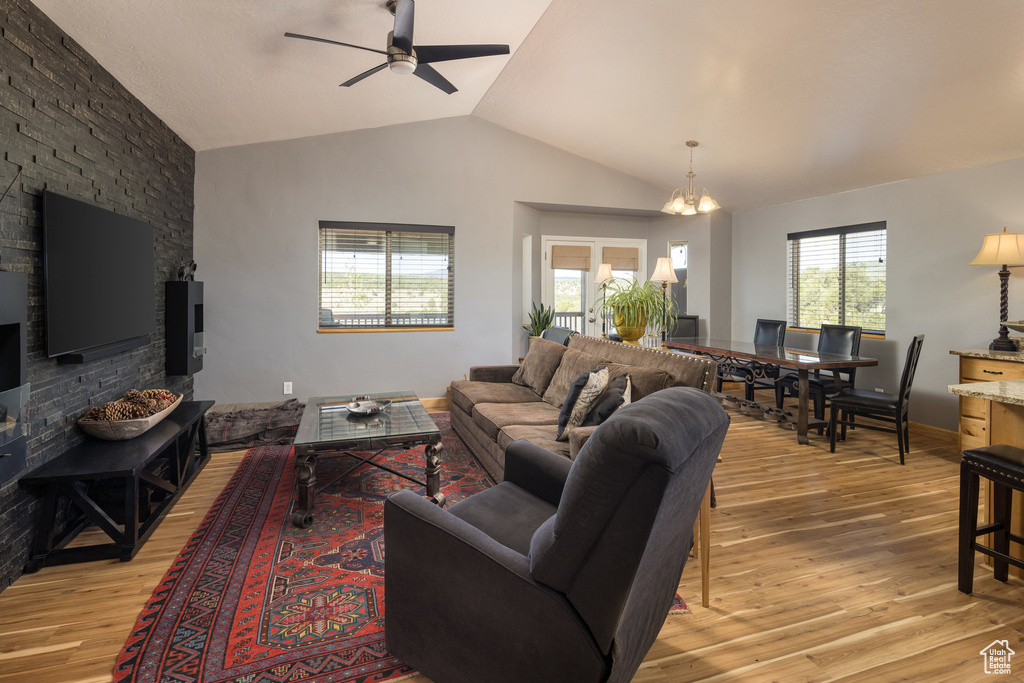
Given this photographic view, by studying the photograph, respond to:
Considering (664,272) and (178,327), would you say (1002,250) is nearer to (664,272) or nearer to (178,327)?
(664,272)

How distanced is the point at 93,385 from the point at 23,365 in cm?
106

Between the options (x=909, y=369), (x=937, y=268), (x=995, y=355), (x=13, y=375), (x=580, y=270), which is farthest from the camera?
(x=580, y=270)

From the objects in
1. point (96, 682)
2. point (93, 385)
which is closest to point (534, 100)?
point (93, 385)

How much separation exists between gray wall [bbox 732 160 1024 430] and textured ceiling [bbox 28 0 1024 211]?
211mm

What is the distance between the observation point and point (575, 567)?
48.6 inches

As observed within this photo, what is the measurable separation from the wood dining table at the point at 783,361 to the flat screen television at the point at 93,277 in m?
4.66

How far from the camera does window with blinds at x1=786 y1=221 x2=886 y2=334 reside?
5.18 meters

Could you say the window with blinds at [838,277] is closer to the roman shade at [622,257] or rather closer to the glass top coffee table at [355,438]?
the roman shade at [622,257]

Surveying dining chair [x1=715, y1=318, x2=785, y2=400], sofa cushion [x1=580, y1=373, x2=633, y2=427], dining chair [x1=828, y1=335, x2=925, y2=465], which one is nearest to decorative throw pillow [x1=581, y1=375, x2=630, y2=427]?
sofa cushion [x1=580, y1=373, x2=633, y2=427]

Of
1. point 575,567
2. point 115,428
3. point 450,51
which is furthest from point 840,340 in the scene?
point 115,428

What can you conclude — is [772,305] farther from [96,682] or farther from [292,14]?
[96,682]

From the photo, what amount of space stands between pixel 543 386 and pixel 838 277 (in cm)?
366

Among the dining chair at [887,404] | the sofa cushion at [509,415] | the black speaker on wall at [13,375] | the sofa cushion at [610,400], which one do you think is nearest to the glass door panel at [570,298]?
the sofa cushion at [509,415]

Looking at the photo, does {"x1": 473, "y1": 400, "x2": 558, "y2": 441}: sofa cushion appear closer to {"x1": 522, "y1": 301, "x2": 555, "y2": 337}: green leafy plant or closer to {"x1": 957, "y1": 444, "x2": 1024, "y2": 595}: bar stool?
{"x1": 957, "y1": 444, "x2": 1024, "y2": 595}: bar stool
